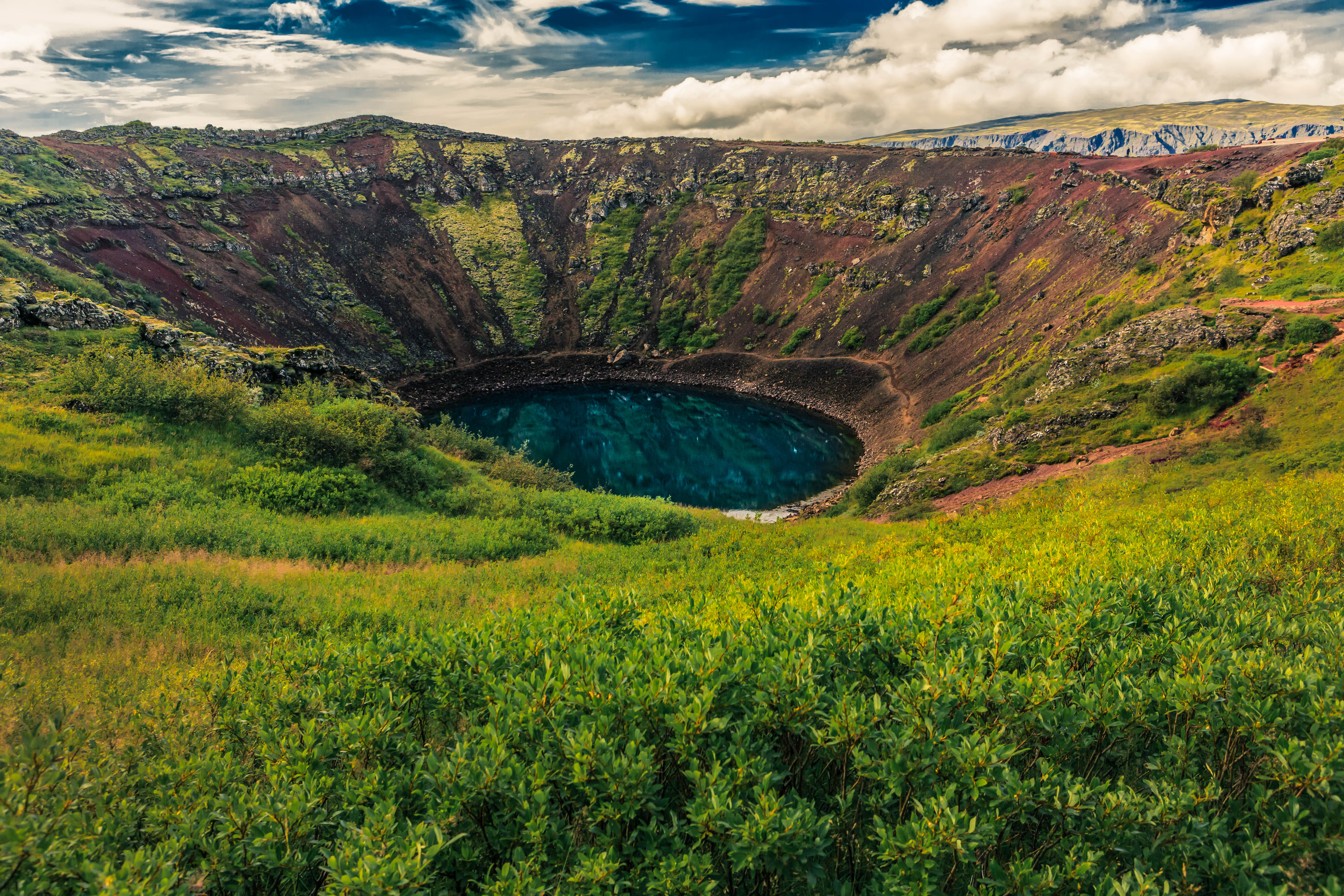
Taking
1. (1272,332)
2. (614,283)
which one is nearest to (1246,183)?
(1272,332)

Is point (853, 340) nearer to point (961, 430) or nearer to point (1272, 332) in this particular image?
point (961, 430)

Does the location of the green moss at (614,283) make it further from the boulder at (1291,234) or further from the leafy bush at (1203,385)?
the leafy bush at (1203,385)

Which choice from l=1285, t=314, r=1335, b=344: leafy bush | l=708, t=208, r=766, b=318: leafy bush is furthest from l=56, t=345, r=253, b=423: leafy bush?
l=708, t=208, r=766, b=318: leafy bush

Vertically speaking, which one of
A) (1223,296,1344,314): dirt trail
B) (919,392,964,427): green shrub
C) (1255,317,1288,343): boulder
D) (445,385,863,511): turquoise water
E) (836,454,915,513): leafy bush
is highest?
(1223,296,1344,314): dirt trail

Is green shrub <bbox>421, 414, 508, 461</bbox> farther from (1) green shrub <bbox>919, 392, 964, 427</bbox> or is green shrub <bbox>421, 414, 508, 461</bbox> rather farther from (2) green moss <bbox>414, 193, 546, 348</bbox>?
(2) green moss <bbox>414, 193, 546, 348</bbox>

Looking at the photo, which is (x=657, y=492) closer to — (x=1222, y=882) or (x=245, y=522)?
(x=245, y=522)

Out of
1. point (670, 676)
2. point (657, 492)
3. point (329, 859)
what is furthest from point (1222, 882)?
point (657, 492)

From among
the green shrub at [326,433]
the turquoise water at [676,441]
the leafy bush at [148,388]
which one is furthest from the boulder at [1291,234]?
the leafy bush at [148,388]
